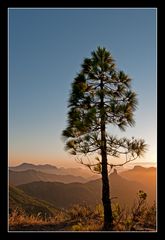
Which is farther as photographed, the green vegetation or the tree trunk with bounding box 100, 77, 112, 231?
the tree trunk with bounding box 100, 77, 112, 231

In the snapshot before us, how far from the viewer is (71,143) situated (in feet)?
13.1

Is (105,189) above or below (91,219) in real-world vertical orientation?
above

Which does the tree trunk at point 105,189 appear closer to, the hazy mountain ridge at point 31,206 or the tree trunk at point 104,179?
the tree trunk at point 104,179

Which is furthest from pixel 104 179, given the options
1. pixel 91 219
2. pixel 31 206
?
pixel 31 206

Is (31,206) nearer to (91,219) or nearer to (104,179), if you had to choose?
(91,219)

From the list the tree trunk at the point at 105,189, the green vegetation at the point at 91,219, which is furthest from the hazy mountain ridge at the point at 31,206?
the tree trunk at the point at 105,189

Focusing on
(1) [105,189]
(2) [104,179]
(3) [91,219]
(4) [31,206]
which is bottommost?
(4) [31,206]

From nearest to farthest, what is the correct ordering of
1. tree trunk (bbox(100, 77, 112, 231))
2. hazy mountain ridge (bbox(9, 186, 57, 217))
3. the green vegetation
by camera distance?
the green vegetation
tree trunk (bbox(100, 77, 112, 231))
hazy mountain ridge (bbox(9, 186, 57, 217))

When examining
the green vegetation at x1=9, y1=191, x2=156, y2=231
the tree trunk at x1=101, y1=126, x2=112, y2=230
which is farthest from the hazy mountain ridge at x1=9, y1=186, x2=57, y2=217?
the tree trunk at x1=101, y1=126, x2=112, y2=230

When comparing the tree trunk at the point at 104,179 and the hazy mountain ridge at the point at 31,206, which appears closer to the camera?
the tree trunk at the point at 104,179

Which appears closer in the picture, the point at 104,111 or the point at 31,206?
the point at 104,111

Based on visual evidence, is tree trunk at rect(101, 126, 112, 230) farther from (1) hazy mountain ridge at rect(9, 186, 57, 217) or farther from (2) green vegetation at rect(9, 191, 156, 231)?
(1) hazy mountain ridge at rect(9, 186, 57, 217)

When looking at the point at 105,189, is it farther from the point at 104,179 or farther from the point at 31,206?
the point at 31,206
